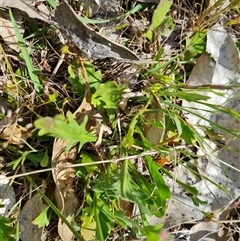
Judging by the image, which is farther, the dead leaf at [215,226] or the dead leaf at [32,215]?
the dead leaf at [215,226]

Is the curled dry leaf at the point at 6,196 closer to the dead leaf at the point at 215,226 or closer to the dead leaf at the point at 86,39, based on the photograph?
the dead leaf at the point at 86,39

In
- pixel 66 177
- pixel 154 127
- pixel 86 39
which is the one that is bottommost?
pixel 66 177

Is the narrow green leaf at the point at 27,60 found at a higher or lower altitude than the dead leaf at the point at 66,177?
higher

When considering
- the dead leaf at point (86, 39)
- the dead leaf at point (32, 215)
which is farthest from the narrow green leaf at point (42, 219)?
the dead leaf at point (86, 39)

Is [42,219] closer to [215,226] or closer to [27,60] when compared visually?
[27,60]

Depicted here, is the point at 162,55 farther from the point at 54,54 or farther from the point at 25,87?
the point at 25,87

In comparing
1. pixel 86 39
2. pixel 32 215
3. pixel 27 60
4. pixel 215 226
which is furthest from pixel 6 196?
pixel 215 226
